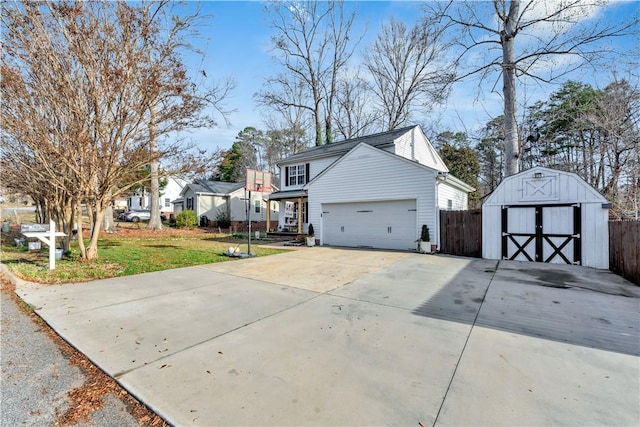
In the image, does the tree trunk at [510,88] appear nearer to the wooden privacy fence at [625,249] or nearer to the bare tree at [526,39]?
the bare tree at [526,39]

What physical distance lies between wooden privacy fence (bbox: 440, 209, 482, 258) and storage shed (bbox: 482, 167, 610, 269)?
0.29 meters

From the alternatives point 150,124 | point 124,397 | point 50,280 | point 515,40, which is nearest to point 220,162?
point 150,124

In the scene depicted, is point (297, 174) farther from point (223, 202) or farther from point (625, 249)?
point (625, 249)

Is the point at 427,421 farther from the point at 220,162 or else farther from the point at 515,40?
the point at 515,40

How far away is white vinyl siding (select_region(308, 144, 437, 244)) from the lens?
11.2 m

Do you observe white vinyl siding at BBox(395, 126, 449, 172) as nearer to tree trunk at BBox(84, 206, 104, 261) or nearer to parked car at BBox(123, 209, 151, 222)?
tree trunk at BBox(84, 206, 104, 261)

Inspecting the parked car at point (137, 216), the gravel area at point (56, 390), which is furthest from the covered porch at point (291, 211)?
the parked car at point (137, 216)

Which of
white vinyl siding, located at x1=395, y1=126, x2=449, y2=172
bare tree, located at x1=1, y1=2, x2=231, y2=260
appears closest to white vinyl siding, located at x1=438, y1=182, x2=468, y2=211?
white vinyl siding, located at x1=395, y1=126, x2=449, y2=172

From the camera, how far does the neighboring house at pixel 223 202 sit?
25.2 meters

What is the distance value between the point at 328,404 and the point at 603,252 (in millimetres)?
9926

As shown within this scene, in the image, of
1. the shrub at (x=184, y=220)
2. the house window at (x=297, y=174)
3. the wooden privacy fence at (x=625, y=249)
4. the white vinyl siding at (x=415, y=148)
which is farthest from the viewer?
the shrub at (x=184, y=220)

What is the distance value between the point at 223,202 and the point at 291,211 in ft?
28.3

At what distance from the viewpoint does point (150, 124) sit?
8148 millimetres

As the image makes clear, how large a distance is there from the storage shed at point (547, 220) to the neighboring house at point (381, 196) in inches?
79.1
